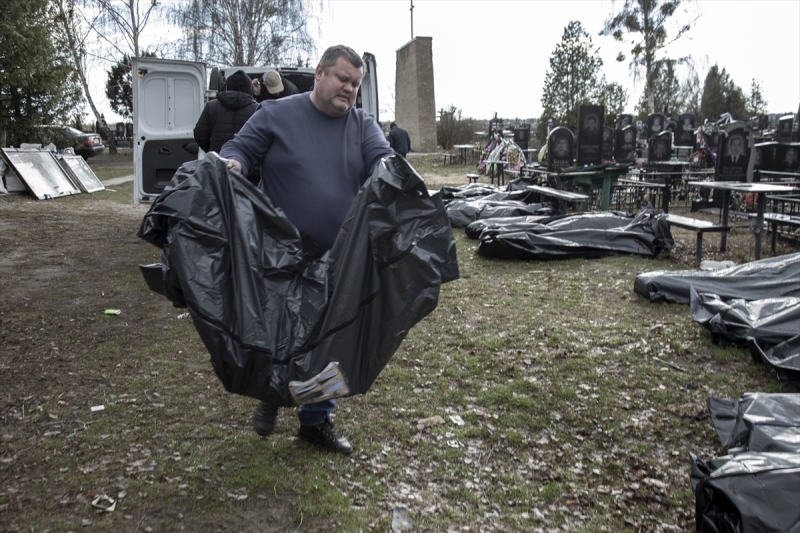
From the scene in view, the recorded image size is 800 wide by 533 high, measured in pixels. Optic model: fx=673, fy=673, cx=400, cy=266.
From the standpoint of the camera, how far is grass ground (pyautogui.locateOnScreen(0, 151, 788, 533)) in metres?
2.86

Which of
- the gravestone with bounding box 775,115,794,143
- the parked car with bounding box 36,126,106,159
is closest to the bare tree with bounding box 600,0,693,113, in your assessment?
the gravestone with bounding box 775,115,794,143

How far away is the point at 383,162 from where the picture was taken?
2885 millimetres

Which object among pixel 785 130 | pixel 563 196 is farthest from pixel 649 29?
pixel 563 196

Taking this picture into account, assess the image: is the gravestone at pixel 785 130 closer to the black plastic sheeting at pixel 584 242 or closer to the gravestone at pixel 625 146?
the gravestone at pixel 625 146

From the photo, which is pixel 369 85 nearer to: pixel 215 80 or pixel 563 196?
pixel 215 80

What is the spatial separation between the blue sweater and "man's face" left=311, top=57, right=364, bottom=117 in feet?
0.25

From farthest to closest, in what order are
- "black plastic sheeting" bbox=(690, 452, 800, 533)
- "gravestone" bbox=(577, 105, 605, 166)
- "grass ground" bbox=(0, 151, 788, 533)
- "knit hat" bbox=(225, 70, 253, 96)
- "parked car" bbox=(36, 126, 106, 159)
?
"parked car" bbox=(36, 126, 106, 159) → "gravestone" bbox=(577, 105, 605, 166) → "knit hat" bbox=(225, 70, 253, 96) → "grass ground" bbox=(0, 151, 788, 533) → "black plastic sheeting" bbox=(690, 452, 800, 533)

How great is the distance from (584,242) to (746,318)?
3.89 m

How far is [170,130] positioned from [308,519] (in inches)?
287

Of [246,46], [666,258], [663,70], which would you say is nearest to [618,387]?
[666,258]

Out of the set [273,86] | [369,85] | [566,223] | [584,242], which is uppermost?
[369,85]

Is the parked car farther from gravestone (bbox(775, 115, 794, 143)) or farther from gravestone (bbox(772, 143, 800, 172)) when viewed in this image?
gravestone (bbox(775, 115, 794, 143))

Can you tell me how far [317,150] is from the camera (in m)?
3.04

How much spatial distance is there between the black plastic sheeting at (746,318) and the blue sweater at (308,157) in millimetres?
3129
